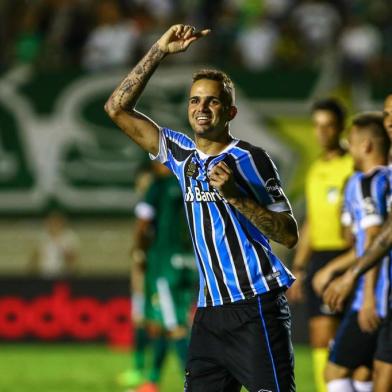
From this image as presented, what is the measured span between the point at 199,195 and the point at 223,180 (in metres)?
0.51

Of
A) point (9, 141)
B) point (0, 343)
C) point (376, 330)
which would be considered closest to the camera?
point (376, 330)

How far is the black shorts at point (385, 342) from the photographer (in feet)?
20.0

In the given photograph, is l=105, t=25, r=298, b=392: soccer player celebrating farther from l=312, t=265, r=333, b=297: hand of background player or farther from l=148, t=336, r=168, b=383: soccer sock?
l=148, t=336, r=168, b=383: soccer sock

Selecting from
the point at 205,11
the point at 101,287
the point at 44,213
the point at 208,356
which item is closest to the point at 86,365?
the point at 101,287

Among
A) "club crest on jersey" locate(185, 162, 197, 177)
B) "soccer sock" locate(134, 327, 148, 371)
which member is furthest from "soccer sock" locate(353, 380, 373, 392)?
"soccer sock" locate(134, 327, 148, 371)

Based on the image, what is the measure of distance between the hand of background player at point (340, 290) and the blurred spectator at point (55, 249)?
425 inches

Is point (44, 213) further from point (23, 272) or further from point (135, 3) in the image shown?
point (135, 3)

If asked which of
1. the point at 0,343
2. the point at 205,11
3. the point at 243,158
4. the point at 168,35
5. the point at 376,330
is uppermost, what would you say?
the point at 205,11

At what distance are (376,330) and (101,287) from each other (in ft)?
30.4

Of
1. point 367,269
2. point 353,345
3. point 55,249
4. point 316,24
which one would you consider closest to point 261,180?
point 367,269

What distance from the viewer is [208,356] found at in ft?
17.5

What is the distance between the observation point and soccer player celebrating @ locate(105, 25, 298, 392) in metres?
5.23

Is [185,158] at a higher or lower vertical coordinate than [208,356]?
higher

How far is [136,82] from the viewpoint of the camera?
219 inches
